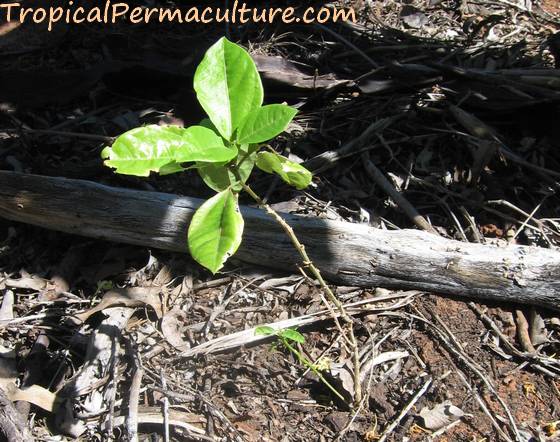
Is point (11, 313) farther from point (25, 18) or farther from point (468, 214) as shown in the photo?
point (25, 18)

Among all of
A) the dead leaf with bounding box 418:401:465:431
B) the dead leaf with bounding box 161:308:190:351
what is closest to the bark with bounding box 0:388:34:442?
the dead leaf with bounding box 161:308:190:351

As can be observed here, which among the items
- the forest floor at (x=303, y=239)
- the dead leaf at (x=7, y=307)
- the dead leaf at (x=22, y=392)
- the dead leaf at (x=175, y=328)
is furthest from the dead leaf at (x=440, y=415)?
the dead leaf at (x=7, y=307)

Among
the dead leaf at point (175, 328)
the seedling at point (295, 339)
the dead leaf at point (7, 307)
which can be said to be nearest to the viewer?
the seedling at point (295, 339)

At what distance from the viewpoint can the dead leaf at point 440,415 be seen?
2006 millimetres

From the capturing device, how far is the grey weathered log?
2289 mm

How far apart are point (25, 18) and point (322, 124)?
2.15m

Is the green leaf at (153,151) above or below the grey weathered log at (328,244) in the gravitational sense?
above

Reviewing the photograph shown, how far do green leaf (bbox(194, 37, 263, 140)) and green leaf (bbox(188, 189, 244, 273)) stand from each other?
6.9 inches

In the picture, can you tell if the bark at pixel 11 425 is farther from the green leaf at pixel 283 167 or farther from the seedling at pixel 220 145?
the green leaf at pixel 283 167

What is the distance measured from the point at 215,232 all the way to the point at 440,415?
1081 mm

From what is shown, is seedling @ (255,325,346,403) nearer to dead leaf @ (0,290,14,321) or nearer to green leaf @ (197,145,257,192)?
green leaf @ (197,145,257,192)

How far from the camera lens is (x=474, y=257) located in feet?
7.55

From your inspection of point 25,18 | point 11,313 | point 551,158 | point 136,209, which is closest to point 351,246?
point 136,209

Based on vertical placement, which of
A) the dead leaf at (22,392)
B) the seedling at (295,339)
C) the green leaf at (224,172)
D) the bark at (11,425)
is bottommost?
the dead leaf at (22,392)
